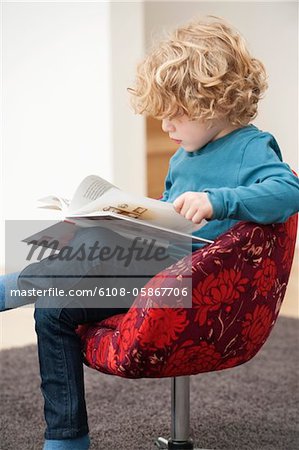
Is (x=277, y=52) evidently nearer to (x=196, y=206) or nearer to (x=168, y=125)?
(x=168, y=125)

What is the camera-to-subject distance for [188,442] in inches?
69.9

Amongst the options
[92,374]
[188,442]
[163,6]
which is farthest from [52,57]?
[188,442]

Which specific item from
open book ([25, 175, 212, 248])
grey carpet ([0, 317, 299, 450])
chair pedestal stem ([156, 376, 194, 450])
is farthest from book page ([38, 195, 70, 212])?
grey carpet ([0, 317, 299, 450])

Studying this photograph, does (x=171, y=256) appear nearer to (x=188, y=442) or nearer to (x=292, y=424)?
(x=188, y=442)

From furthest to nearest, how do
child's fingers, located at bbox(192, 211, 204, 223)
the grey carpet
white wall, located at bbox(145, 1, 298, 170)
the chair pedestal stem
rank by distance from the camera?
white wall, located at bbox(145, 1, 298, 170)
the grey carpet
the chair pedestal stem
child's fingers, located at bbox(192, 211, 204, 223)

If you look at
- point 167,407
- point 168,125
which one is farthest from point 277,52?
point 168,125

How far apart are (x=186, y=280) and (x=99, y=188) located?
10.0 inches

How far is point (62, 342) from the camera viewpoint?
1.55m

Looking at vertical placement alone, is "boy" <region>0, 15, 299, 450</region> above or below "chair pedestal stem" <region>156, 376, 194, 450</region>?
above

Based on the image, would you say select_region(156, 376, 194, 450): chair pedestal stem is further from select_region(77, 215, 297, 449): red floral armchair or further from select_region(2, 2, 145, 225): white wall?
select_region(2, 2, 145, 225): white wall

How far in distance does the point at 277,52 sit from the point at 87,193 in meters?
3.48

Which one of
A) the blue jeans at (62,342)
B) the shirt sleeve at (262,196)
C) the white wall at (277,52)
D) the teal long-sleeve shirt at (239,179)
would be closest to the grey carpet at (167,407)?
the blue jeans at (62,342)

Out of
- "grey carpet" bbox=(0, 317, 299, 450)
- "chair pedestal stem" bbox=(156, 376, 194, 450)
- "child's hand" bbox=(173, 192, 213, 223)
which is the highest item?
"child's hand" bbox=(173, 192, 213, 223)

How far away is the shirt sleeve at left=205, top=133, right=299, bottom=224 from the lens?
1.40 metres
